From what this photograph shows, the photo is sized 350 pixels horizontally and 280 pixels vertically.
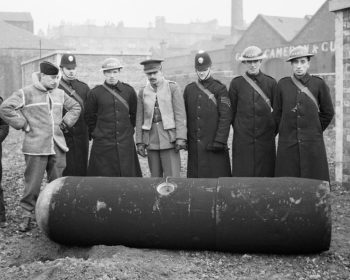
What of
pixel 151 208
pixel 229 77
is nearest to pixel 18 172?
pixel 151 208

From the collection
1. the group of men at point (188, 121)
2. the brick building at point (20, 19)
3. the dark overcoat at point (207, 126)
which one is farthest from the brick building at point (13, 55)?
the dark overcoat at point (207, 126)

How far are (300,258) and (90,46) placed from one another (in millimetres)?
77189

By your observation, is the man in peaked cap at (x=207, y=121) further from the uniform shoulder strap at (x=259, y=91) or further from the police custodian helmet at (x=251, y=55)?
the police custodian helmet at (x=251, y=55)

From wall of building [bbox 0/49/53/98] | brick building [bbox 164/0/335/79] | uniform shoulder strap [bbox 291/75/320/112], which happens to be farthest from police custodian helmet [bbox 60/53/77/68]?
wall of building [bbox 0/49/53/98]

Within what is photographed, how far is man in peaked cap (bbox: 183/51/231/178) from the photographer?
636 centimetres

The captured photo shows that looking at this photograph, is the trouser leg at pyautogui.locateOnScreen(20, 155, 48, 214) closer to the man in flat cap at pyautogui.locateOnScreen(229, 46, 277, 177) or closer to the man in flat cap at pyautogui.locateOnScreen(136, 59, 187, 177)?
the man in flat cap at pyautogui.locateOnScreen(136, 59, 187, 177)

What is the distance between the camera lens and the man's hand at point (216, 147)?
635 centimetres

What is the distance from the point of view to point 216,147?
6355 mm

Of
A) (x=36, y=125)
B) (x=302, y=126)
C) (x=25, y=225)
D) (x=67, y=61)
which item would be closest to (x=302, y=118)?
(x=302, y=126)

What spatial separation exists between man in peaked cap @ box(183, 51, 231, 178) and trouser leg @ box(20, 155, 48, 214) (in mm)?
1810

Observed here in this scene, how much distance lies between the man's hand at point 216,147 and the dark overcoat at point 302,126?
66 cm

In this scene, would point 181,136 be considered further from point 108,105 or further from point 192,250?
point 192,250

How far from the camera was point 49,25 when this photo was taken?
94.5 meters

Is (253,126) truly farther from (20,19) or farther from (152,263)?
(20,19)
